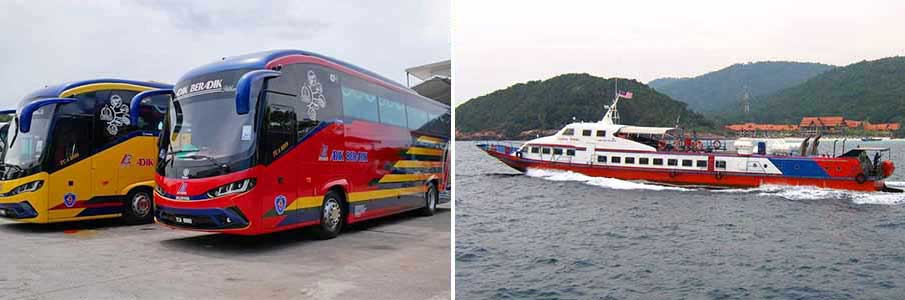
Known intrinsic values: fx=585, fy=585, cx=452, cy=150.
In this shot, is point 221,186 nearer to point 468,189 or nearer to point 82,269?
point 82,269

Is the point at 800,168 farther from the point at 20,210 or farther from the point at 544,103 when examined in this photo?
the point at 20,210

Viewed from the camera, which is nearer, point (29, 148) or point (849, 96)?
point (849, 96)

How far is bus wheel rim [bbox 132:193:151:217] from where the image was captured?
18.5ft

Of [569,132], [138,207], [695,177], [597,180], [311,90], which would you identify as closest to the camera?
[311,90]

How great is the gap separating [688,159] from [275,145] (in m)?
7.74

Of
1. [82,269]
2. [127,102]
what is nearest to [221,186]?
[82,269]

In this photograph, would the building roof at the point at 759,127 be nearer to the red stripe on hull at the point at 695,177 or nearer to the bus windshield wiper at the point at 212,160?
the red stripe on hull at the point at 695,177

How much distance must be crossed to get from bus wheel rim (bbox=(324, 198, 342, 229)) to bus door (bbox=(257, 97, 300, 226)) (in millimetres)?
366

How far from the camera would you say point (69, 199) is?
5.09 meters

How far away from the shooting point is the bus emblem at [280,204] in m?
3.74

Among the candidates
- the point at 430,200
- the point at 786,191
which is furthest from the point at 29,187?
the point at 786,191

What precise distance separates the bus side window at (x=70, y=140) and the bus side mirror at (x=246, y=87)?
8.23 feet

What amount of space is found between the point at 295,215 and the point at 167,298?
4.14 feet

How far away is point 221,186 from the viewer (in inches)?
140
